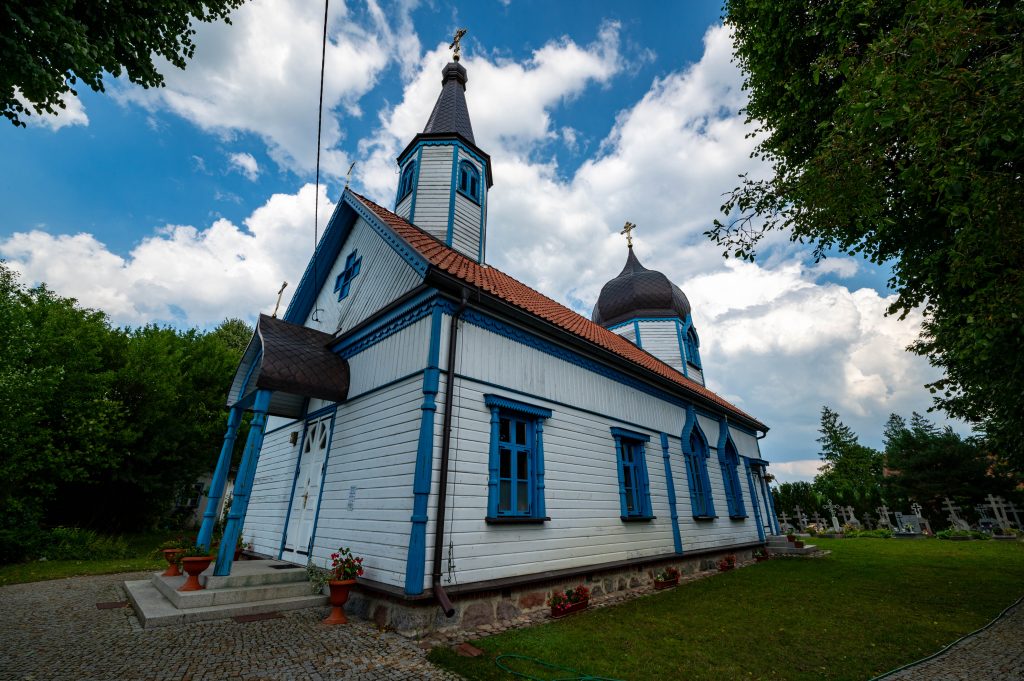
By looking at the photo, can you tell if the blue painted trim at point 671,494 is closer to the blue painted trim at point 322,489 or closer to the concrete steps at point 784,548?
the concrete steps at point 784,548

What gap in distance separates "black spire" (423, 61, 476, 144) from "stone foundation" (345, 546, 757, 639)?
40.3 feet

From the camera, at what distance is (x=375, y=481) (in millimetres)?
7258

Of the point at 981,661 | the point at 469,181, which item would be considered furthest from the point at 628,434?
the point at 469,181

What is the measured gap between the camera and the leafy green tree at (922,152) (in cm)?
434

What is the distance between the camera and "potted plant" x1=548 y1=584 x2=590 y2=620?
7.30 meters

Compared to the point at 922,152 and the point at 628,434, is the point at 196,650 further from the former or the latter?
the point at 922,152

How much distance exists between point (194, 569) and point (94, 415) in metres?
14.0

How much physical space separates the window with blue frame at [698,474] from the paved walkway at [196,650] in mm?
9988

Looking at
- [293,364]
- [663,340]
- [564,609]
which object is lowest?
[564,609]

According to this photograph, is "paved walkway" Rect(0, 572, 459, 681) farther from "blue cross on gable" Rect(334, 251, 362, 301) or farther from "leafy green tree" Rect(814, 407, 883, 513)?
"leafy green tree" Rect(814, 407, 883, 513)

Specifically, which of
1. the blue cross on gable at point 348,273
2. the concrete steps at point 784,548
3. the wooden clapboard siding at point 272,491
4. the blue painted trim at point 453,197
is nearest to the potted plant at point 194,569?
the wooden clapboard siding at point 272,491

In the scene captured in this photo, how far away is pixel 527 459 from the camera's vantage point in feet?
26.6

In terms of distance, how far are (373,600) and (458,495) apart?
2.03 meters

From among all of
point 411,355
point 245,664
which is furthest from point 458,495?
point 245,664
